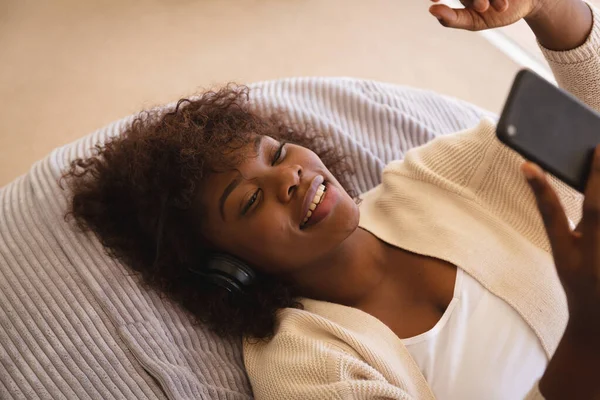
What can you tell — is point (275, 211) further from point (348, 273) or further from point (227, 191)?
point (348, 273)

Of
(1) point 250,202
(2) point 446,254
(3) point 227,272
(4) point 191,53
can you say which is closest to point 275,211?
(1) point 250,202

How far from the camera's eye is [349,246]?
117 centimetres

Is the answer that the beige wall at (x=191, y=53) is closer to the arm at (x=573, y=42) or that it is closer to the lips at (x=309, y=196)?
the arm at (x=573, y=42)

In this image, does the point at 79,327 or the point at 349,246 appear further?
the point at 349,246

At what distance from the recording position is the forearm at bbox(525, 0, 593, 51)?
3.45 feet

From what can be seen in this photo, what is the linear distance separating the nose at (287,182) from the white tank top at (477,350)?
35 centimetres

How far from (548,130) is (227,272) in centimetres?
62

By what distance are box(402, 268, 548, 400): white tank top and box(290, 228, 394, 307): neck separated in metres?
0.15

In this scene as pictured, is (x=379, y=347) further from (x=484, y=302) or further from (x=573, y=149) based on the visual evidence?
(x=573, y=149)

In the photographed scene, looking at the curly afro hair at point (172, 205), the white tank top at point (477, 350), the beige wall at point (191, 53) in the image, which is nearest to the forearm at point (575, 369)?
the white tank top at point (477, 350)

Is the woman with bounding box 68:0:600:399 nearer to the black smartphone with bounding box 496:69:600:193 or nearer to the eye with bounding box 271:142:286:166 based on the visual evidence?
the eye with bounding box 271:142:286:166

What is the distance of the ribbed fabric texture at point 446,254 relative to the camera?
1016 mm

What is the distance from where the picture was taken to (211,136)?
1122 millimetres

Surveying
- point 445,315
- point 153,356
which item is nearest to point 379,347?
point 445,315
